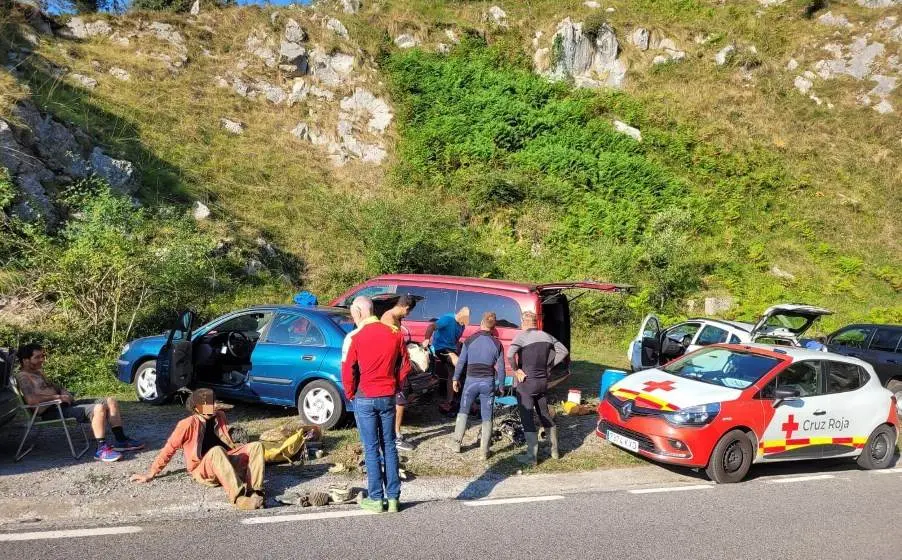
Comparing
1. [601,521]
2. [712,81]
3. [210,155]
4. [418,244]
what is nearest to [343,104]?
[210,155]

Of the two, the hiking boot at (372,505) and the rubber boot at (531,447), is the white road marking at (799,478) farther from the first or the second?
the hiking boot at (372,505)

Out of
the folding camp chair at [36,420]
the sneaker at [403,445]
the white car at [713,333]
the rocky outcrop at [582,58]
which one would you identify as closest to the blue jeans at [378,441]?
the sneaker at [403,445]

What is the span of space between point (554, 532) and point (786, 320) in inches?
323

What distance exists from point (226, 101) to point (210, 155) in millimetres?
4076

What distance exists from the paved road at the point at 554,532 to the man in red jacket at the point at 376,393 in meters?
0.25

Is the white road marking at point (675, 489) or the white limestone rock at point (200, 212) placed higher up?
the white limestone rock at point (200, 212)

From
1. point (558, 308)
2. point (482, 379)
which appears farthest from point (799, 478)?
point (482, 379)

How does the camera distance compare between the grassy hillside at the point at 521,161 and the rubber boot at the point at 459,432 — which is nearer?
the rubber boot at the point at 459,432

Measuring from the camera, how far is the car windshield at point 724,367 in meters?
7.31

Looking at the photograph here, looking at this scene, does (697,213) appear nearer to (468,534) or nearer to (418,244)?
(418,244)

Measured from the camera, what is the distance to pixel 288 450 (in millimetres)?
6312

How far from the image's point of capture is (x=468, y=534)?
4.93 meters

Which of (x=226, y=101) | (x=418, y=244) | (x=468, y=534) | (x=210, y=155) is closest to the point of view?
(x=468, y=534)

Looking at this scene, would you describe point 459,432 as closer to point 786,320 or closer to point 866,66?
point 786,320
